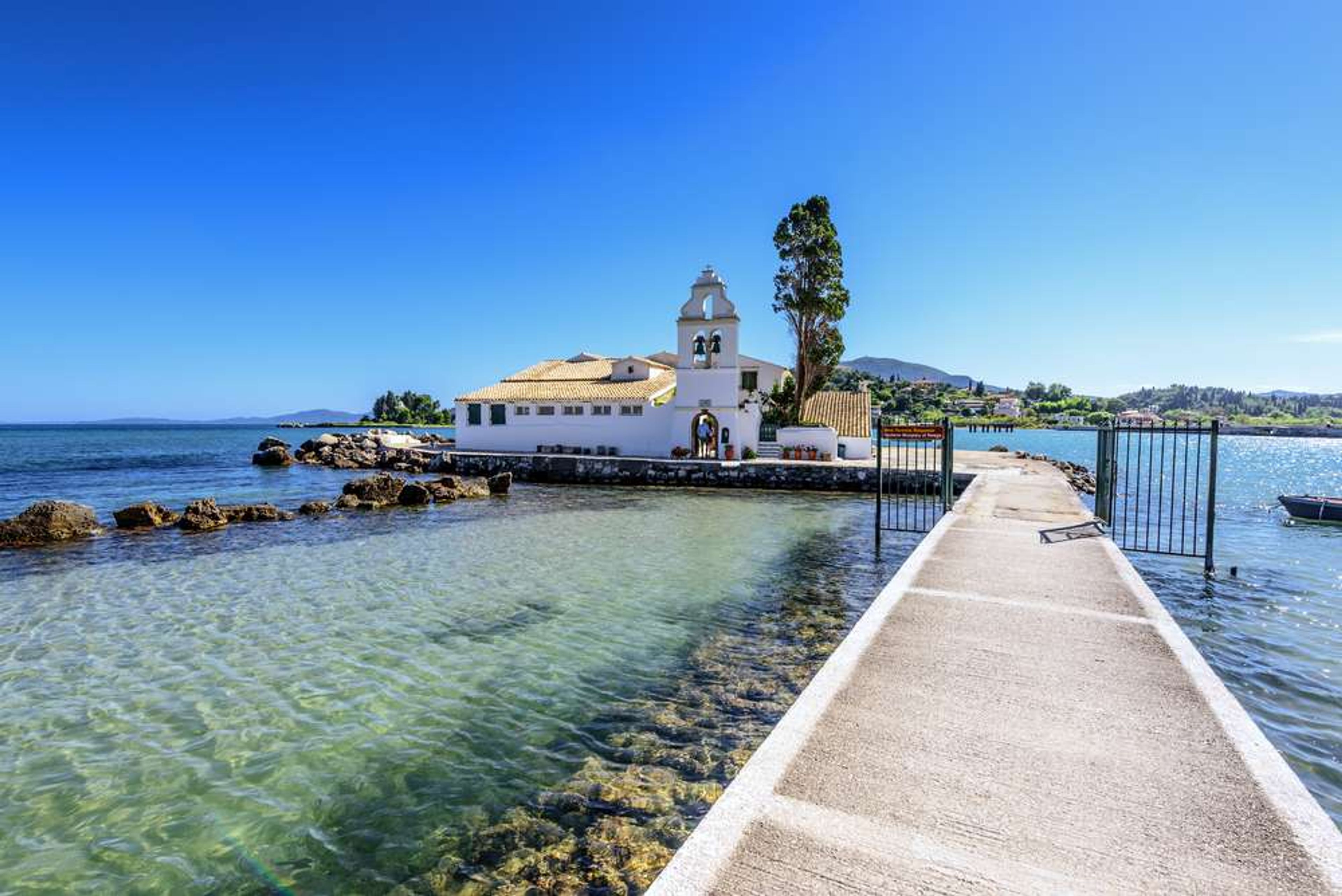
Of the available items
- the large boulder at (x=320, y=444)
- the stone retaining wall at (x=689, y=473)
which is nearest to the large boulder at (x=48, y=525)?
the stone retaining wall at (x=689, y=473)

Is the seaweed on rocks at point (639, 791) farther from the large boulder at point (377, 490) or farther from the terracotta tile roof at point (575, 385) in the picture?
the terracotta tile roof at point (575, 385)

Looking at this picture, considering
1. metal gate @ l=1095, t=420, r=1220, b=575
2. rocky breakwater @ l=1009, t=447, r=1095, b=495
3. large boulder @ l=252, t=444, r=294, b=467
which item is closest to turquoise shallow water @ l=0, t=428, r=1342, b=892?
metal gate @ l=1095, t=420, r=1220, b=575

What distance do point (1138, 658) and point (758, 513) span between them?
14.8m

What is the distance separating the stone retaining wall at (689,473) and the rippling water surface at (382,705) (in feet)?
39.4

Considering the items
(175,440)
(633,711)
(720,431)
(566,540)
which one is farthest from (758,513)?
(175,440)

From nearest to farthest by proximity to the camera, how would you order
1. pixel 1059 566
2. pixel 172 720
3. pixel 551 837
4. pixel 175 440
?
1. pixel 551 837
2. pixel 172 720
3. pixel 1059 566
4. pixel 175 440

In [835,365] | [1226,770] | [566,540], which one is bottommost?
[566,540]

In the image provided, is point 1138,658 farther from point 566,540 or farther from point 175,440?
point 175,440

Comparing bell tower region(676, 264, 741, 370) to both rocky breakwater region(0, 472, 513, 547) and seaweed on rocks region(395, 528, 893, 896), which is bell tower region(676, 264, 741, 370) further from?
seaweed on rocks region(395, 528, 893, 896)

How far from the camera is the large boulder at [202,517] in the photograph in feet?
52.5

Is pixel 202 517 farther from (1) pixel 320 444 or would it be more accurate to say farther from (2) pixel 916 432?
(1) pixel 320 444

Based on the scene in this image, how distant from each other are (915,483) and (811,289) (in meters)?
12.3

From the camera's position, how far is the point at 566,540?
589 inches

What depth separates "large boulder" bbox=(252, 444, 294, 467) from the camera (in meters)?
38.8
